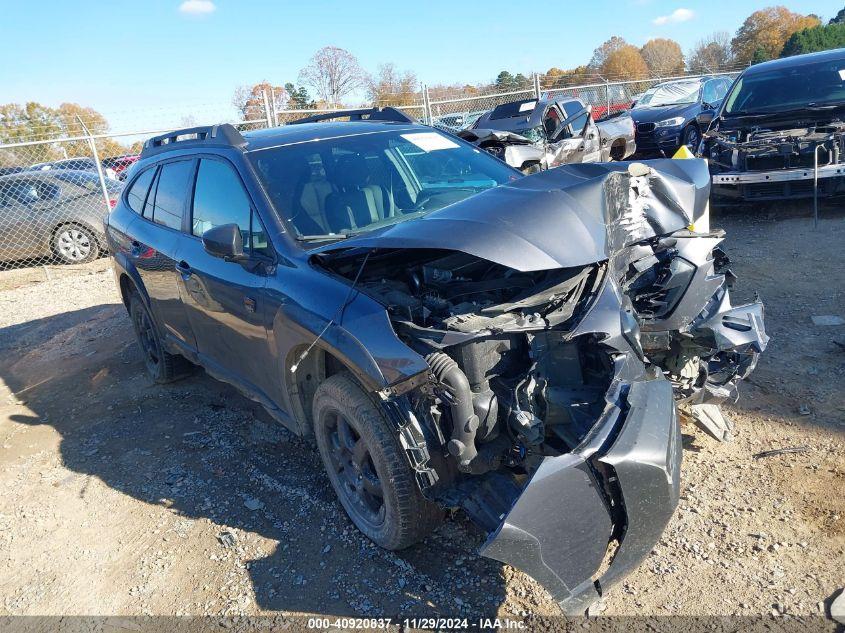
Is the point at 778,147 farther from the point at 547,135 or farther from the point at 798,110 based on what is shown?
the point at 547,135

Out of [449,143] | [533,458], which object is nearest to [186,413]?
[449,143]

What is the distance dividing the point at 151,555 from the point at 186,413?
A: 1734mm

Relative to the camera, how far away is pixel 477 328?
2471mm

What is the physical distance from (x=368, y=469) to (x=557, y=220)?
144cm

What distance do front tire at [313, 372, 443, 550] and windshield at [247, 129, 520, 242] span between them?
2.91 feet

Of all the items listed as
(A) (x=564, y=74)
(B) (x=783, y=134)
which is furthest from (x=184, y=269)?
(A) (x=564, y=74)

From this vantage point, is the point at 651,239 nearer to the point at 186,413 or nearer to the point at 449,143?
the point at 449,143

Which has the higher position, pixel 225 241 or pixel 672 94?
pixel 672 94

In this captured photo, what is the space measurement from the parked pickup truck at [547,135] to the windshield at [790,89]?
7.04ft

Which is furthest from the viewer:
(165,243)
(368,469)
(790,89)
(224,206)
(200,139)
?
(790,89)

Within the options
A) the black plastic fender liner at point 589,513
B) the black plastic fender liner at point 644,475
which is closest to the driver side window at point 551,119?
the black plastic fender liner at point 644,475

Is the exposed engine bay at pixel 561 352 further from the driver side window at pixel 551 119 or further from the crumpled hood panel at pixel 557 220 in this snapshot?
the driver side window at pixel 551 119

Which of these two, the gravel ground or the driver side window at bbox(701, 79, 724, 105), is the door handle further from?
the driver side window at bbox(701, 79, 724, 105)

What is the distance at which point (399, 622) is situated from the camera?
255cm
